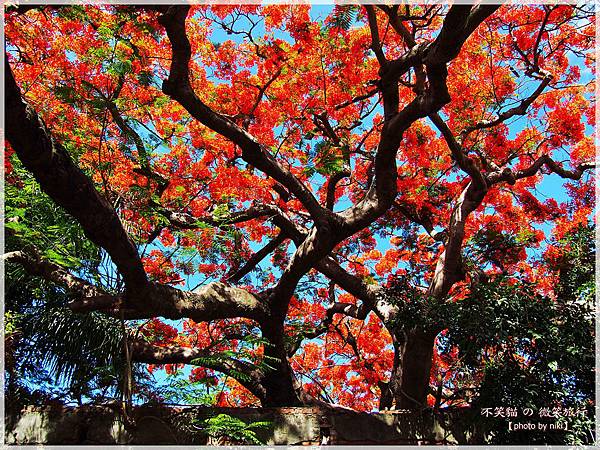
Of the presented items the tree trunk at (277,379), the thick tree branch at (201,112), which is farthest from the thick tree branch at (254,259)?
the thick tree branch at (201,112)

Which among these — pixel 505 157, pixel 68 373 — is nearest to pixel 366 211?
pixel 68 373

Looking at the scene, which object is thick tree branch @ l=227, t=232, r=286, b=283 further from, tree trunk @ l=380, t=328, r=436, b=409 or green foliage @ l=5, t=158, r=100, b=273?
green foliage @ l=5, t=158, r=100, b=273

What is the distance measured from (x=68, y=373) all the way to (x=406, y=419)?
344 centimetres

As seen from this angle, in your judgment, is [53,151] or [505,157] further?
[505,157]

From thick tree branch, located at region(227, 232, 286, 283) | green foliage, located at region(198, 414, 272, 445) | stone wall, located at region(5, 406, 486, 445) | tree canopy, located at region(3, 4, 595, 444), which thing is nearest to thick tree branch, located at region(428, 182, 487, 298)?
tree canopy, located at region(3, 4, 595, 444)

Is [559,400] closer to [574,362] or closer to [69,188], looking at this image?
[574,362]

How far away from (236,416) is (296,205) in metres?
4.21

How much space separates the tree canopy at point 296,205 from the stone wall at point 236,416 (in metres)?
0.25

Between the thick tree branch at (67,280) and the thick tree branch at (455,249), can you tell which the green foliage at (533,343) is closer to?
the thick tree branch at (455,249)

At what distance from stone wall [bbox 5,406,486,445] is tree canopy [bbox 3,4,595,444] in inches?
10.0

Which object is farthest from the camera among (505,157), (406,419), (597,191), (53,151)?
(505,157)

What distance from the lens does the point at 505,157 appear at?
25.8 feet

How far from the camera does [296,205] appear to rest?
8125mm

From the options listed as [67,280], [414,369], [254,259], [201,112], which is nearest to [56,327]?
[67,280]
